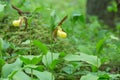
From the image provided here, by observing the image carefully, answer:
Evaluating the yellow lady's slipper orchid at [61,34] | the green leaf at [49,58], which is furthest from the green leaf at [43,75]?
the yellow lady's slipper orchid at [61,34]

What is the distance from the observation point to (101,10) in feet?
20.3

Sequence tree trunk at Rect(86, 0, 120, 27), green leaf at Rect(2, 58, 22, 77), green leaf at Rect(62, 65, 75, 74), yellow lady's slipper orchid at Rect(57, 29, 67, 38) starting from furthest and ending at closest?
tree trunk at Rect(86, 0, 120, 27) → green leaf at Rect(62, 65, 75, 74) → green leaf at Rect(2, 58, 22, 77) → yellow lady's slipper orchid at Rect(57, 29, 67, 38)

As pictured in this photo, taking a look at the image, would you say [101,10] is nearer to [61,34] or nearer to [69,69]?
[69,69]

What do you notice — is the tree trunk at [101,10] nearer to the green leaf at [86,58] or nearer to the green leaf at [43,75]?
the green leaf at [86,58]

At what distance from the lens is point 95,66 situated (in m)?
2.37

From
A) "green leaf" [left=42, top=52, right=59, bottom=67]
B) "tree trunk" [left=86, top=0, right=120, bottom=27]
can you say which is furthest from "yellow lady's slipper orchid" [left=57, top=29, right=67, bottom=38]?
"tree trunk" [left=86, top=0, right=120, bottom=27]

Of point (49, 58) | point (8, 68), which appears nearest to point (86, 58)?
point (49, 58)

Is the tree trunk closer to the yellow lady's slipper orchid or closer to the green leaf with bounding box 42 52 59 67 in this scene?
the green leaf with bounding box 42 52 59 67

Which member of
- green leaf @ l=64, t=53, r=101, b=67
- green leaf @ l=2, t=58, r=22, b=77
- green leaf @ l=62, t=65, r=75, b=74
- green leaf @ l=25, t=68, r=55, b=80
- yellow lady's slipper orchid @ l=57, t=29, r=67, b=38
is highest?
yellow lady's slipper orchid @ l=57, t=29, r=67, b=38

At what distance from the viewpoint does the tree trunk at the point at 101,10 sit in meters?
6.08

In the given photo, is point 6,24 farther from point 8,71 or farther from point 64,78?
point 8,71

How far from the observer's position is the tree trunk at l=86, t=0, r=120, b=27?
6.08m

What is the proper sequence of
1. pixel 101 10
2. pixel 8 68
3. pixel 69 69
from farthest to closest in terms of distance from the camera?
pixel 101 10, pixel 69 69, pixel 8 68

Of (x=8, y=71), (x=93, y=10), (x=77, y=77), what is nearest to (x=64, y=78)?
(x=77, y=77)
